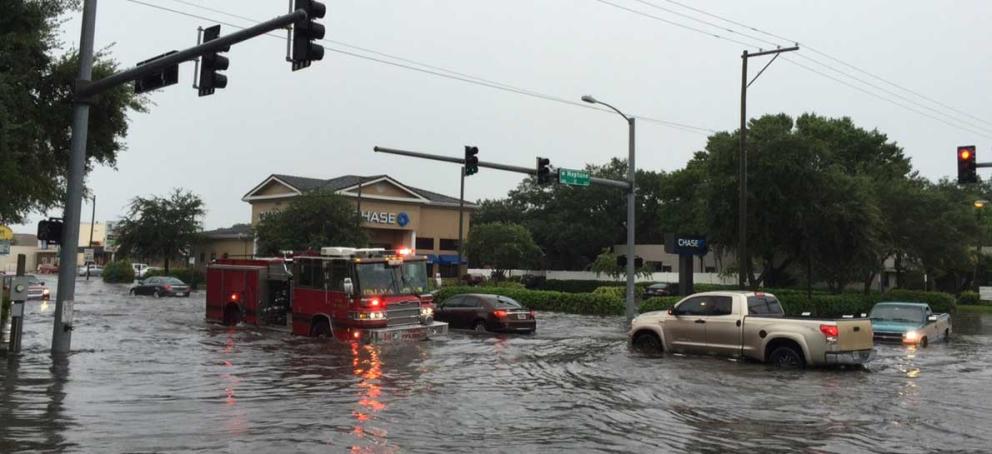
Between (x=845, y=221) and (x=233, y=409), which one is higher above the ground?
(x=845, y=221)

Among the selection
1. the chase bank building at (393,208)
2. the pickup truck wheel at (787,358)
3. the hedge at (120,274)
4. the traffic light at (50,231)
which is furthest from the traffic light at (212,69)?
the hedge at (120,274)

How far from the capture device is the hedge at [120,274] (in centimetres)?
7750

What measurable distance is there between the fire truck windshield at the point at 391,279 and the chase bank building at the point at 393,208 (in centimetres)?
4574

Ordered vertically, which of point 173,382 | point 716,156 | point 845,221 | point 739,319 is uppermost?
point 716,156

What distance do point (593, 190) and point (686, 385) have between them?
71.9 m

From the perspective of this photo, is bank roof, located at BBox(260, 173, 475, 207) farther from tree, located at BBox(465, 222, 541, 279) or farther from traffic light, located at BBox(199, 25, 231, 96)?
traffic light, located at BBox(199, 25, 231, 96)

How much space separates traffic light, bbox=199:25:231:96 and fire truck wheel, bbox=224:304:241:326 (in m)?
11.7

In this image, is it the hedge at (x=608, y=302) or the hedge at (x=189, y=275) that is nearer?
the hedge at (x=608, y=302)

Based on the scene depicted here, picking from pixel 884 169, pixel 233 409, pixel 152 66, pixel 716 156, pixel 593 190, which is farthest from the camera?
pixel 593 190

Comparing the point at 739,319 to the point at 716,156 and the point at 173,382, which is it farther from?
the point at 716,156

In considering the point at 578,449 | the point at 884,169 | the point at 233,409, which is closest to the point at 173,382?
the point at 233,409

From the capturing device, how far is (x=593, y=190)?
8506cm

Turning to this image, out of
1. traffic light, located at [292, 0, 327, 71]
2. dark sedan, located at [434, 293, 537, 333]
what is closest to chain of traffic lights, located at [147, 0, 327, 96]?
traffic light, located at [292, 0, 327, 71]

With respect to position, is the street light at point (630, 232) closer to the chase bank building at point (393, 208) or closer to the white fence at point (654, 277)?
the white fence at point (654, 277)
